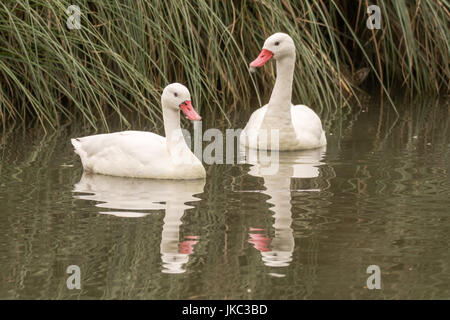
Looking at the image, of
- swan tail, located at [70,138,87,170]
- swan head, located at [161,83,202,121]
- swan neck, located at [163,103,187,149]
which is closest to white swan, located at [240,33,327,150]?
swan neck, located at [163,103,187,149]

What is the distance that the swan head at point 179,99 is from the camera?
7.62 m

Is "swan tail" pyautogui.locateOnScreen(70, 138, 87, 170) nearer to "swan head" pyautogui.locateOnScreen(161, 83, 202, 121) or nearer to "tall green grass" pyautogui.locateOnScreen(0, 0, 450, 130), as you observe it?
"tall green grass" pyautogui.locateOnScreen(0, 0, 450, 130)

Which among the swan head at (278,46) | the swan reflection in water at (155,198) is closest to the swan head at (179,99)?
the swan reflection in water at (155,198)

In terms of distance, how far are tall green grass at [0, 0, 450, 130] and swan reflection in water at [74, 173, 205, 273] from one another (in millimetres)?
1003

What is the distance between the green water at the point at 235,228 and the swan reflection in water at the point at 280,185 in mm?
14

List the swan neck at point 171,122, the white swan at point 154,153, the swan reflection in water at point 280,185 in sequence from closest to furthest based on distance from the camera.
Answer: the swan reflection in water at point 280,185 < the white swan at point 154,153 < the swan neck at point 171,122

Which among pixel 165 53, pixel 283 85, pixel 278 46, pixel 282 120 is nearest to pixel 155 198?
pixel 282 120

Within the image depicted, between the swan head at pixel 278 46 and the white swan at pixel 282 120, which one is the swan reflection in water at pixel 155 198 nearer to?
the white swan at pixel 282 120

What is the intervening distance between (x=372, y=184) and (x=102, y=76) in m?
3.17

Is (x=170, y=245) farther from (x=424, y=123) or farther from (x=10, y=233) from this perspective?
(x=424, y=123)

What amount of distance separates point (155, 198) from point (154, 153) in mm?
731

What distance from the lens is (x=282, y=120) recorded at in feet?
29.9

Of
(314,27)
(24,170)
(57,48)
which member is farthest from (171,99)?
(314,27)

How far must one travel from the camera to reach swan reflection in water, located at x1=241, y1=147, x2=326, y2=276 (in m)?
5.67
